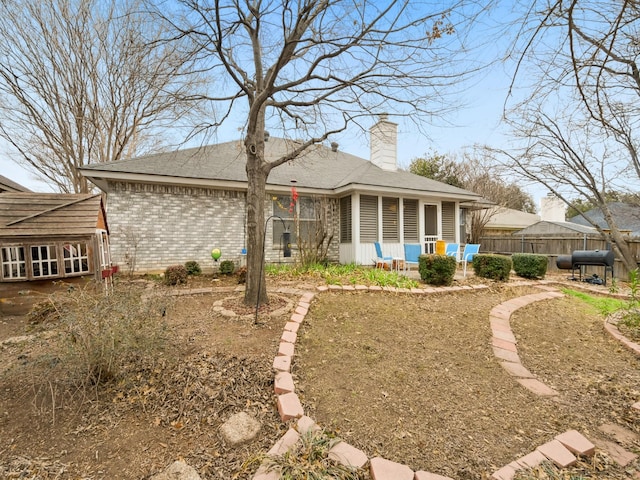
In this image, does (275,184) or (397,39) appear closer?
(397,39)

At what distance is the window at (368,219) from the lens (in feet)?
30.0

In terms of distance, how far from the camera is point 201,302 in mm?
4465

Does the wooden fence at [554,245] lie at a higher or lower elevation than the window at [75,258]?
lower

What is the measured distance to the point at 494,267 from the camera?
6695 millimetres

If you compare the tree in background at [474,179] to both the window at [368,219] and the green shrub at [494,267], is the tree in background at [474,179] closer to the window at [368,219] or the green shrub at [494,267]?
the window at [368,219]

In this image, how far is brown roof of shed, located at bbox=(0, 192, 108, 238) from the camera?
4.13 meters

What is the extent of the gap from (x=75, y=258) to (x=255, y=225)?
3.02 m

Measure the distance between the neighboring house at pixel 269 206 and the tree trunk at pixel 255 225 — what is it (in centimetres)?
214

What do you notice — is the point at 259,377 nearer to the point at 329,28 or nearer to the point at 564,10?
the point at 564,10

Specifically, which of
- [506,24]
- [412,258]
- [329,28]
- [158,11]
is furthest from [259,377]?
[412,258]

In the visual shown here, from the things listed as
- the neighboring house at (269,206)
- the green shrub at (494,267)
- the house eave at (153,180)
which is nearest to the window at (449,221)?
the neighboring house at (269,206)

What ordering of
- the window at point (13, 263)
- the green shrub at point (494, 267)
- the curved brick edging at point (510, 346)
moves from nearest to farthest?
the curved brick edging at point (510, 346) < the window at point (13, 263) < the green shrub at point (494, 267)

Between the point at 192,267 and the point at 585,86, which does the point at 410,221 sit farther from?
the point at 192,267

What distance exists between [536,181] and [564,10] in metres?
8.99
